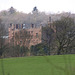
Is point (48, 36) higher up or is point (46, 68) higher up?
point (48, 36)

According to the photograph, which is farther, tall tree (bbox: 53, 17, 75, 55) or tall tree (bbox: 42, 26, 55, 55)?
tall tree (bbox: 42, 26, 55, 55)

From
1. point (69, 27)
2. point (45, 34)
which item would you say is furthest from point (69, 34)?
point (45, 34)

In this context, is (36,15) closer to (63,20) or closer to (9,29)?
(9,29)

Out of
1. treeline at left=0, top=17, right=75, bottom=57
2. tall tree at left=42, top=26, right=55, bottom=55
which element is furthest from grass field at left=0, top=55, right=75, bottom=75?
tall tree at left=42, top=26, right=55, bottom=55

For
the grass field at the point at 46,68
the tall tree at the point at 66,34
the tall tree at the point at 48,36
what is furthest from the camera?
the tall tree at the point at 48,36

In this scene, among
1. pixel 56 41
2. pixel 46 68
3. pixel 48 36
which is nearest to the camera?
pixel 46 68

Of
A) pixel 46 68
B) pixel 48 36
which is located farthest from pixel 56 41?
pixel 46 68

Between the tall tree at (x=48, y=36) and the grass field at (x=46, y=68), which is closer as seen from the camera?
the grass field at (x=46, y=68)

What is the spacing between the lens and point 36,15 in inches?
3184

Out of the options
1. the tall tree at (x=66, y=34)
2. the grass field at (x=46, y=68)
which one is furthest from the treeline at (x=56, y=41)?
the grass field at (x=46, y=68)

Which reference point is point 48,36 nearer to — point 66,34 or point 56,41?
point 56,41

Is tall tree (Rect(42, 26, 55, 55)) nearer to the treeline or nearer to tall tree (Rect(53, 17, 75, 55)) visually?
the treeline

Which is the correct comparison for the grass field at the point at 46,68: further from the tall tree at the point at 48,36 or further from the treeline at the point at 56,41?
the tall tree at the point at 48,36

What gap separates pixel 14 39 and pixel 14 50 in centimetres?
378
